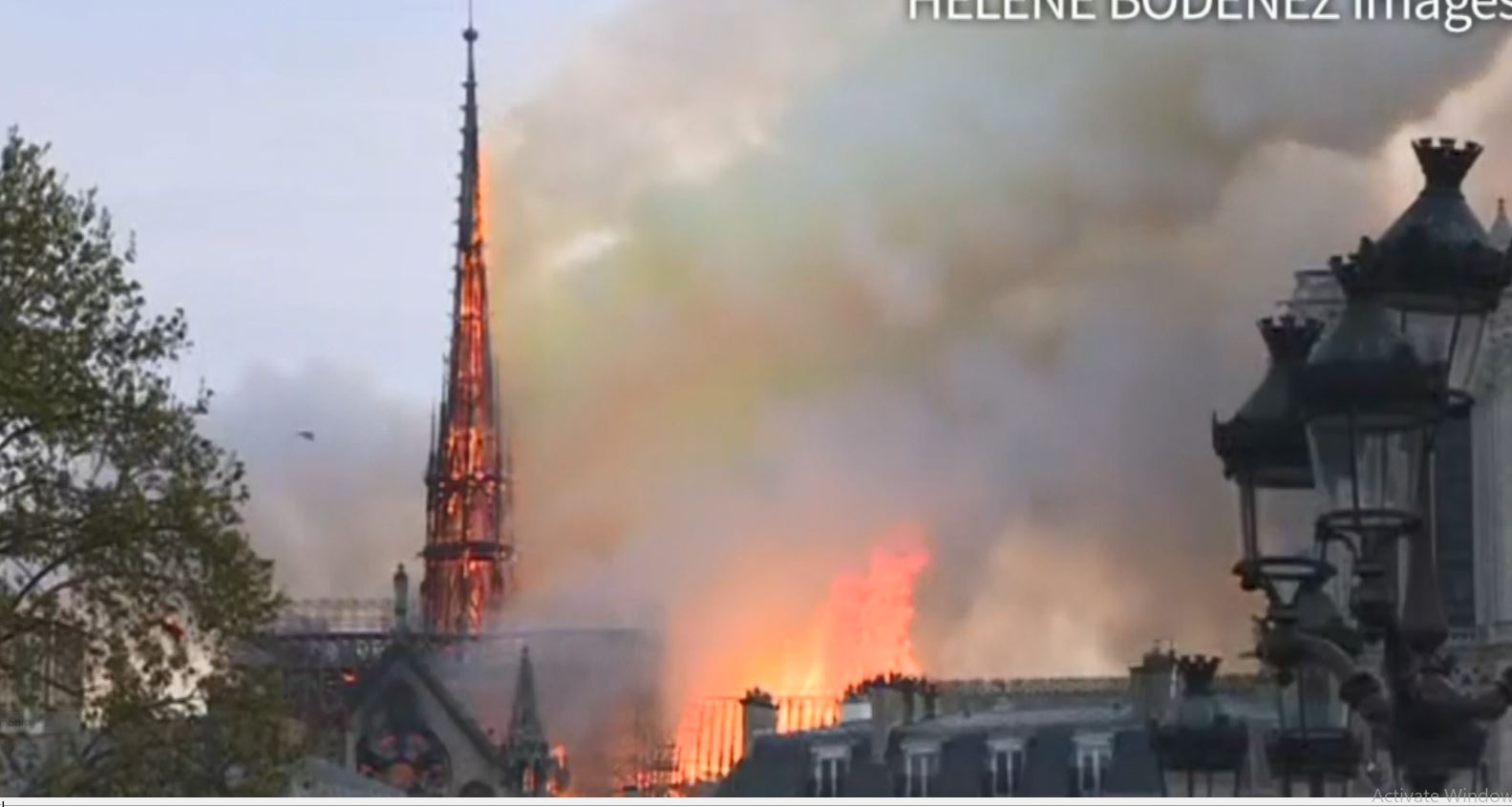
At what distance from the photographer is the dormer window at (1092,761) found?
205 feet

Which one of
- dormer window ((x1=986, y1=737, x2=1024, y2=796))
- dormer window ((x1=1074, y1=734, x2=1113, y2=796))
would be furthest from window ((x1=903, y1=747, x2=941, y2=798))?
dormer window ((x1=1074, y1=734, x2=1113, y2=796))

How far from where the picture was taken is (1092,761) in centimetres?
6331

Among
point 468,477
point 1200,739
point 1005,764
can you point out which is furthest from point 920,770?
Result: point 1200,739

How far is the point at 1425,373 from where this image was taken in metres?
16.3

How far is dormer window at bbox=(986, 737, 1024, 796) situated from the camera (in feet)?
207

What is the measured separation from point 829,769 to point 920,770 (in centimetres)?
224

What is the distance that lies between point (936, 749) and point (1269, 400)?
1808 inches

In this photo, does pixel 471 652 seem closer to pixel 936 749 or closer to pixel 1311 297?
pixel 936 749

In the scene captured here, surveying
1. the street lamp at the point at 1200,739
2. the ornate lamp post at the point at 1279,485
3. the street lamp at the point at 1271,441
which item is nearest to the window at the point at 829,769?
the street lamp at the point at 1200,739

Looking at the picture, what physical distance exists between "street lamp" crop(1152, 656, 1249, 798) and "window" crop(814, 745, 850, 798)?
39137mm

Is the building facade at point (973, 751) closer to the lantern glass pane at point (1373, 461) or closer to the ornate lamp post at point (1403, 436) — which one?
the ornate lamp post at point (1403, 436)

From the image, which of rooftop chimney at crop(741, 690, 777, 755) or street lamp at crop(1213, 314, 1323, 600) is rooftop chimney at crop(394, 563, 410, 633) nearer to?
rooftop chimney at crop(741, 690, 777, 755)

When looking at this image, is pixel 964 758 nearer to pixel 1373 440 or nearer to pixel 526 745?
pixel 526 745

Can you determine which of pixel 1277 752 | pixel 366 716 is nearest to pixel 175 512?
pixel 1277 752
